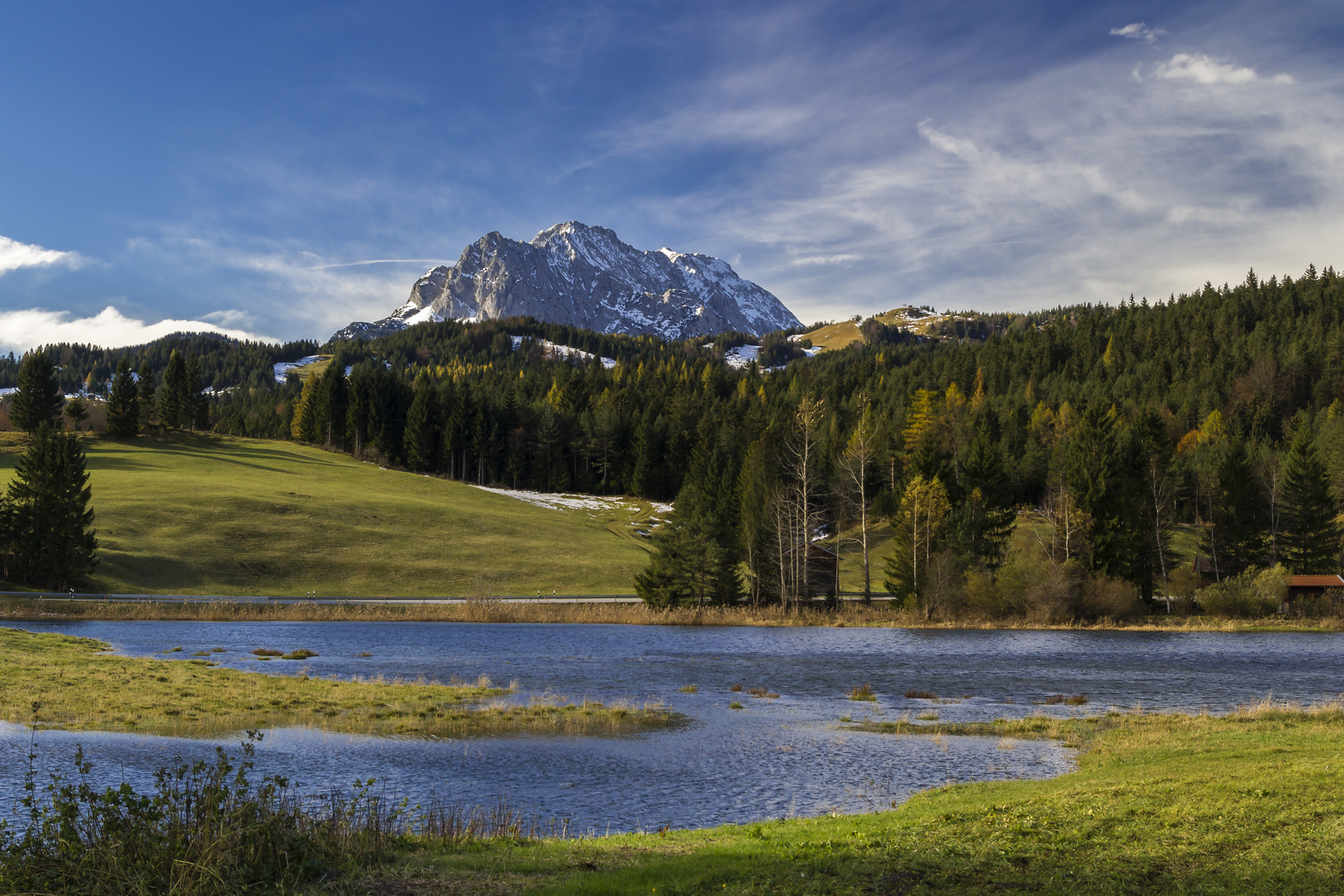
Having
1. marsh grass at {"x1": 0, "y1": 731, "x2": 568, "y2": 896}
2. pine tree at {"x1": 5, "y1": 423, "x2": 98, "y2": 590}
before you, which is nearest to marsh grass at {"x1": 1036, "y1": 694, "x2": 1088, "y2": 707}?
marsh grass at {"x1": 0, "y1": 731, "x2": 568, "y2": 896}

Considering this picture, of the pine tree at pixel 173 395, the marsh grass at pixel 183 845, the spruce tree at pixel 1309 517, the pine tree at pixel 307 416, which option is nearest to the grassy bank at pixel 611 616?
the spruce tree at pixel 1309 517

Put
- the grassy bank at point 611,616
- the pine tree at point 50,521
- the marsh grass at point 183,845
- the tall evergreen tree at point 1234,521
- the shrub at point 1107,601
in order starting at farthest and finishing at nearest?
1. the tall evergreen tree at point 1234,521
2. the shrub at point 1107,601
3. the pine tree at point 50,521
4. the grassy bank at point 611,616
5. the marsh grass at point 183,845

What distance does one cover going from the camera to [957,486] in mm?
99000

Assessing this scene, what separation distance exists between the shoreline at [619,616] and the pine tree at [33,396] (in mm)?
71843

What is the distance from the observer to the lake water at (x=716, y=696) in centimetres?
1966

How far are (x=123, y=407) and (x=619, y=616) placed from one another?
310 ft

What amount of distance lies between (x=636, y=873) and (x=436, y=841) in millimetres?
3533

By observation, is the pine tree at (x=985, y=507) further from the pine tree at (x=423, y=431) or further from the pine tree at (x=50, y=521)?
the pine tree at (x=423, y=431)

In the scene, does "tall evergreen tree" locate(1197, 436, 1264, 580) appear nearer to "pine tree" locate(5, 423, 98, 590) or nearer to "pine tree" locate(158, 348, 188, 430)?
"pine tree" locate(5, 423, 98, 590)

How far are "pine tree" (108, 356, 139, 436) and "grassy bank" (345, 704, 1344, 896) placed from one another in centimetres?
13239

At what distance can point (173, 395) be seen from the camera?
13500 centimetres

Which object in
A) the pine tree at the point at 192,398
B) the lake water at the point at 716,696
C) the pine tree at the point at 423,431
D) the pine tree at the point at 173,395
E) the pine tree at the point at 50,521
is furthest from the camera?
the pine tree at the point at 423,431

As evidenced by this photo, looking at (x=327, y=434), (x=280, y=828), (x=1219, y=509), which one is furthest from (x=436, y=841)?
(x=327, y=434)

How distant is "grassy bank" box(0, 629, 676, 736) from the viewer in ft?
83.4
